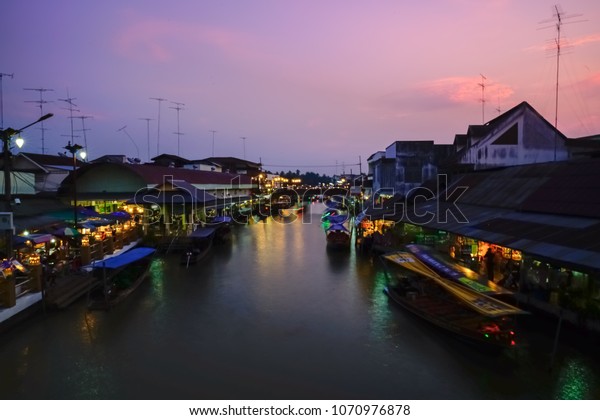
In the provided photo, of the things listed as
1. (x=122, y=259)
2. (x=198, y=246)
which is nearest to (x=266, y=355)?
(x=122, y=259)

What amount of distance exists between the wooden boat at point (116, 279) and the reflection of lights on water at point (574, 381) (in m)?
18.9

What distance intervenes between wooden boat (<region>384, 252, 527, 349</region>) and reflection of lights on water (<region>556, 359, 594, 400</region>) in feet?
5.51

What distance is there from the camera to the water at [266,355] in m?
12.0

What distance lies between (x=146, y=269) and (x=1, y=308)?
8.96 m

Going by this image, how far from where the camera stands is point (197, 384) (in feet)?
40.5

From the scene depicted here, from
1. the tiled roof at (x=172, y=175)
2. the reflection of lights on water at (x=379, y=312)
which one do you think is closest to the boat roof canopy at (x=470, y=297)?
the reflection of lights on water at (x=379, y=312)

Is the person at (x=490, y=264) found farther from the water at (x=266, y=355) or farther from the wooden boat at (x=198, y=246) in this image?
the wooden boat at (x=198, y=246)

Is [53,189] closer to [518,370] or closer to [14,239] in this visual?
[14,239]

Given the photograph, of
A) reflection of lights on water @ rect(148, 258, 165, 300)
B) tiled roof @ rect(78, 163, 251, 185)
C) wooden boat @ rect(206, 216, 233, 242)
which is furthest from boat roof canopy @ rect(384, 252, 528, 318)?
tiled roof @ rect(78, 163, 251, 185)

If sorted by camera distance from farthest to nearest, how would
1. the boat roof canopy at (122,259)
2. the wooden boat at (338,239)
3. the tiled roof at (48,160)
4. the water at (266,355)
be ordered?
the tiled roof at (48,160)
the wooden boat at (338,239)
the boat roof canopy at (122,259)
the water at (266,355)

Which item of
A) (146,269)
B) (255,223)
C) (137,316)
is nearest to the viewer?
(137,316)

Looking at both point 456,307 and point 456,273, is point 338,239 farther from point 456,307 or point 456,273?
point 456,307

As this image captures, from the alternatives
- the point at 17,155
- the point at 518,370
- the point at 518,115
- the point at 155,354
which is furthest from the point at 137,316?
the point at 518,115
